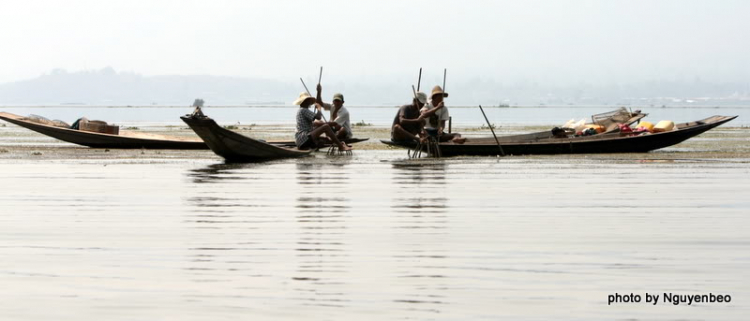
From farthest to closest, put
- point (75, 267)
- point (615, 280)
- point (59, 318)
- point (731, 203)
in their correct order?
point (731, 203) → point (75, 267) → point (615, 280) → point (59, 318)

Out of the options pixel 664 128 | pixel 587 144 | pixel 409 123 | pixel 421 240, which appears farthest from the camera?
pixel 664 128

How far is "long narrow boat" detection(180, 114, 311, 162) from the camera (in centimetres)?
1762

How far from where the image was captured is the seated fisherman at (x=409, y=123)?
19.1 metres

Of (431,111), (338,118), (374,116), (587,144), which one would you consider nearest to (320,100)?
(338,118)

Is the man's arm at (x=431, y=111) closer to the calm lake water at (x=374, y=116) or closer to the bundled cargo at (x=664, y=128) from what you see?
the bundled cargo at (x=664, y=128)

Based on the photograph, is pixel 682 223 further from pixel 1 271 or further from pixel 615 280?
pixel 1 271

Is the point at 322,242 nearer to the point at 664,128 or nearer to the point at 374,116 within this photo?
the point at 664,128

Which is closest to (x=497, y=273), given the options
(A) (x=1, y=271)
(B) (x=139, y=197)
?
(A) (x=1, y=271)

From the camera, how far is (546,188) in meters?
14.2

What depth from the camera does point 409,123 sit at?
1916 centimetres

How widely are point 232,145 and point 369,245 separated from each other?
9.71 m

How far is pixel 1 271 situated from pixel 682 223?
19.8 ft

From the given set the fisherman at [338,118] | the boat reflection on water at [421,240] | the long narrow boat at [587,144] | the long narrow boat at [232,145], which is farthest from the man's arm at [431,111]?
the boat reflection on water at [421,240]

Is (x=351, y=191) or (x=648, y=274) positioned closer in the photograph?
(x=648, y=274)
